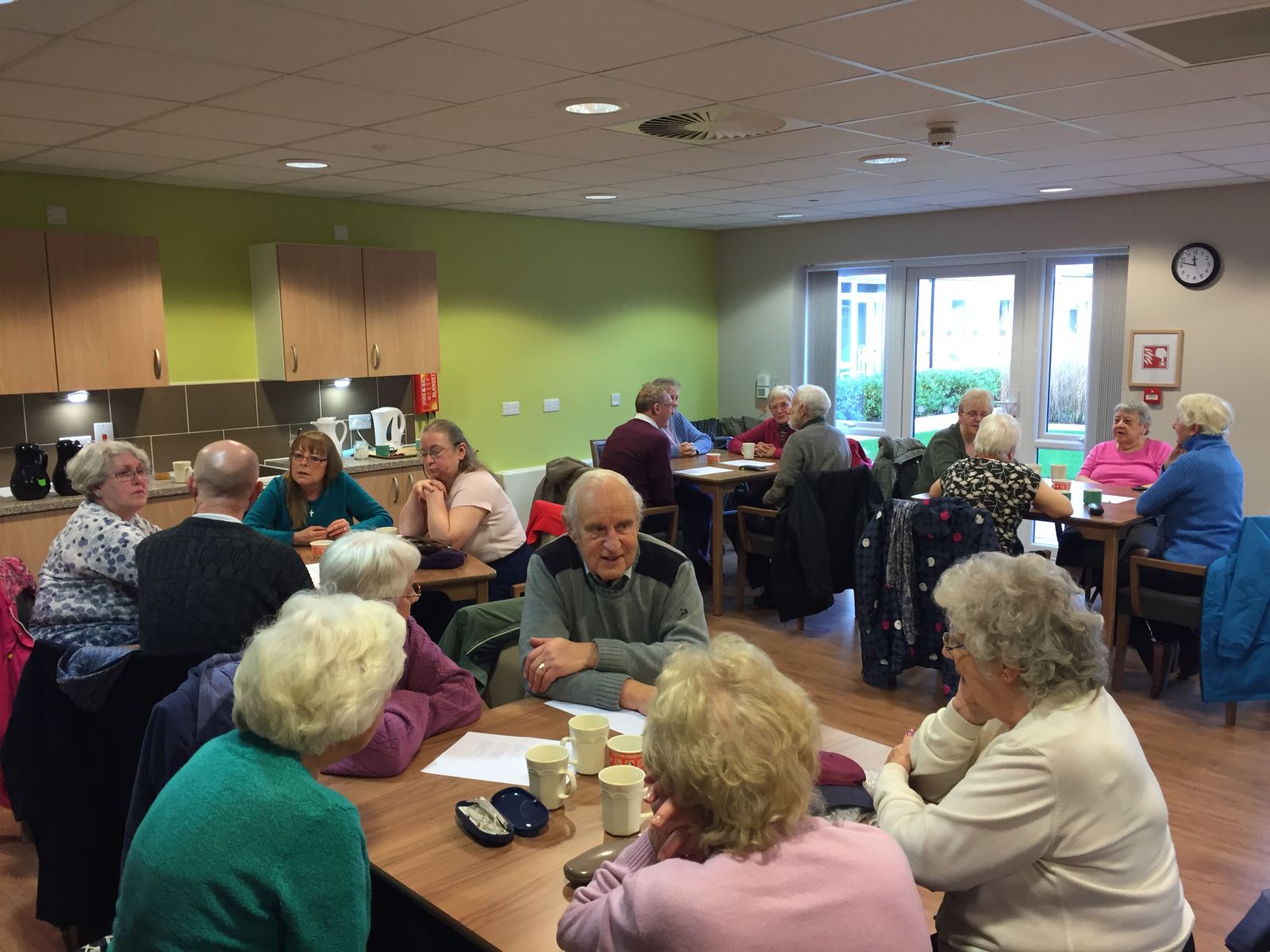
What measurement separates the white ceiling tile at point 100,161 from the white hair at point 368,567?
3108 mm

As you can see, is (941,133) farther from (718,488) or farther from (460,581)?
(460,581)

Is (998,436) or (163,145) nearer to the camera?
(163,145)

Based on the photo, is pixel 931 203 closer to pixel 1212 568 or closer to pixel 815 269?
pixel 815 269

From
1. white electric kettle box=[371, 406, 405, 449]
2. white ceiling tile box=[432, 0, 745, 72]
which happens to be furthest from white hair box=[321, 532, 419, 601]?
white electric kettle box=[371, 406, 405, 449]

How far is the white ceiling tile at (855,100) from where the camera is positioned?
338cm

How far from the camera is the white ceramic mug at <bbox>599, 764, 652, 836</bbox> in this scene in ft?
5.70

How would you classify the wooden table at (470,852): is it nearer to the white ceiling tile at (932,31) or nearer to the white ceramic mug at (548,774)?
the white ceramic mug at (548,774)

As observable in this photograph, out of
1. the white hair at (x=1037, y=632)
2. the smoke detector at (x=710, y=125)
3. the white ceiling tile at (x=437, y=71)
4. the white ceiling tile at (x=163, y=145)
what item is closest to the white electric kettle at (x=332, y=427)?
the white ceiling tile at (x=163, y=145)

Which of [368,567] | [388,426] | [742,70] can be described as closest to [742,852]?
[368,567]

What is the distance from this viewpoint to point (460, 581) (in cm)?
362

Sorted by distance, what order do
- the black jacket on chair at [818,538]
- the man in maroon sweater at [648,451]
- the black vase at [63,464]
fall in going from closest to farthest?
the black vase at [63,464] < the black jacket on chair at [818,538] < the man in maroon sweater at [648,451]

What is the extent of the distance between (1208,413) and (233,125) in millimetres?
4320

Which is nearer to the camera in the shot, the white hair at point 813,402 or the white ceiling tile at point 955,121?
the white ceiling tile at point 955,121

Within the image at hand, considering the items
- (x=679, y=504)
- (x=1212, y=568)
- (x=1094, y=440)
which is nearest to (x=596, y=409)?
(x=679, y=504)
